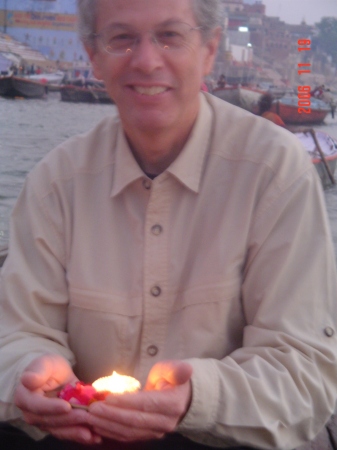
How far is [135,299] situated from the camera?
163 centimetres

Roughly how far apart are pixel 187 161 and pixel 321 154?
11.1 meters

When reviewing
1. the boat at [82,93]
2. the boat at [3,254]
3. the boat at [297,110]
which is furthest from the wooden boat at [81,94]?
the boat at [3,254]

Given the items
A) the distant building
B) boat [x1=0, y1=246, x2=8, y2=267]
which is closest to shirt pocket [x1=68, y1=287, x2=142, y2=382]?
boat [x1=0, y1=246, x2=8, y2=267]

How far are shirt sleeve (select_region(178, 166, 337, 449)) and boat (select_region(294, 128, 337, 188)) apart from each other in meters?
10.9

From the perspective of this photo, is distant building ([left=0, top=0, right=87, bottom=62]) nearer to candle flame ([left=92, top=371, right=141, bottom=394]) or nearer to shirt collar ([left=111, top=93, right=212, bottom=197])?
shirt collar ([left=111, top=93, right=212, bottom=197])

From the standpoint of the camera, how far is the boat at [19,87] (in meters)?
39.3

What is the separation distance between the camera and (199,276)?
1604 millimetres

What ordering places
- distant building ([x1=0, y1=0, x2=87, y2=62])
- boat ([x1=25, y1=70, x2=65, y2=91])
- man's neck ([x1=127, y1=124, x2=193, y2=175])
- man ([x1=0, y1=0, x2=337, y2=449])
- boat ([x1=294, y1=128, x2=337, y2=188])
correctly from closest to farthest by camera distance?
man ([x1=0, y1=0, x2=337, y2=449]), man's neck ([x1=127, y1=124, x2=193, y2=175]), boat ([x1=294, y1=128, x2=337, y2=188]), distant building ([x1=0, y1=0, x2=87, y2=62]), boat ([x1=25, y1=70, x2=65, y2=91])

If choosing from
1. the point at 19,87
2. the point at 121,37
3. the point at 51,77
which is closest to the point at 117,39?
the point at 121,37

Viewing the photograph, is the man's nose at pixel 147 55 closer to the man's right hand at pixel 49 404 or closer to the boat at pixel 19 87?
the man's right hand at pixel 49 404

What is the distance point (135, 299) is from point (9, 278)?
1.13 feet

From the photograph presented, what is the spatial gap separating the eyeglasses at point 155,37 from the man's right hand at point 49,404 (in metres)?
0.79

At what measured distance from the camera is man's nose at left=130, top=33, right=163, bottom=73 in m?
1.62

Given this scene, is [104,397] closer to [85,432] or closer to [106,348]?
[85,432]
